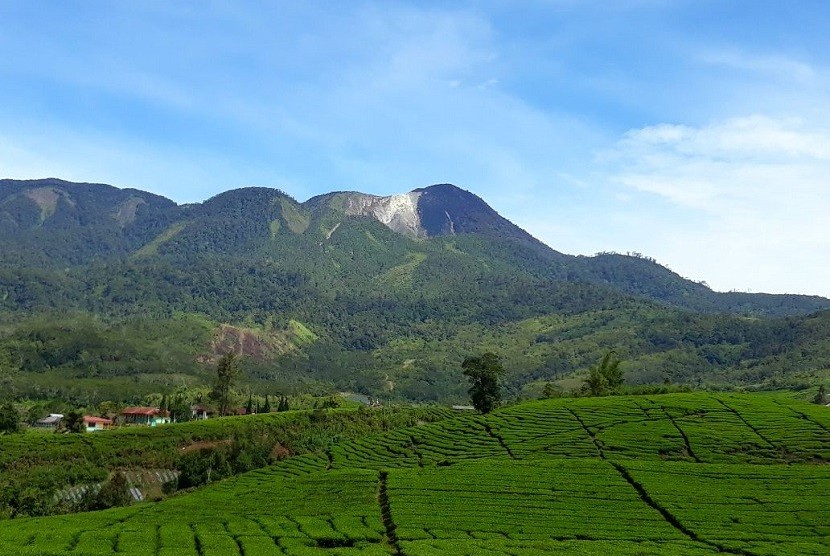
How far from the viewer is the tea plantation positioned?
5006 centimetres

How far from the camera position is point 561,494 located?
2554 inches

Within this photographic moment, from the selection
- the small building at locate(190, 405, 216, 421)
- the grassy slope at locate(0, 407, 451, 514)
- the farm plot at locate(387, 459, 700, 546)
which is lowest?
the small building at locate(190, 405, 216, 421)

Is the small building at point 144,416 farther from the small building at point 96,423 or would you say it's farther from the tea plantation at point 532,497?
the tea plantation at point 532,497

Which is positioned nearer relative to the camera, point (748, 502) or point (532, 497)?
point (748, 502)

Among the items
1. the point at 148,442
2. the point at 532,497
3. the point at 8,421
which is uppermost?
the point at 532,497

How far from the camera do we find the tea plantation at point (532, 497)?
50062 millimetres

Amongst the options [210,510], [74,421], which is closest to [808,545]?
[210,510]

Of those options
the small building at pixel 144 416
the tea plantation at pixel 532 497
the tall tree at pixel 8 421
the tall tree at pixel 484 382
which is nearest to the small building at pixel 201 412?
the small building at pixel 144 416

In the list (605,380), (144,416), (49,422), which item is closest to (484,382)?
(605,380)

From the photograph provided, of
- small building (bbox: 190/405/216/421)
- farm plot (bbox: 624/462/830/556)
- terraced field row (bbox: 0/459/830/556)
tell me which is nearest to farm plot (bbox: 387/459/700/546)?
terraced field row (bbox: 0/459/830/556)

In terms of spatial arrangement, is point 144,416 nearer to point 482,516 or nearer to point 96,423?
point 96,423

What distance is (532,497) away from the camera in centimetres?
6412

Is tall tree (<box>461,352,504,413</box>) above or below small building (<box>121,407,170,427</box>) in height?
above

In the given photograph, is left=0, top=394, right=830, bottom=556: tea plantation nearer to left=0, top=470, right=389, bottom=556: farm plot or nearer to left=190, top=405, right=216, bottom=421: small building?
left=0, top=470, right=389, bottom=556: farm plot
